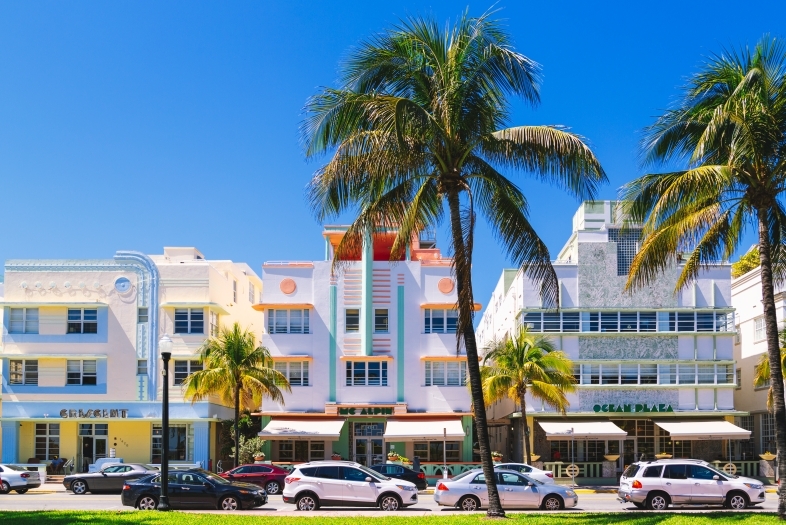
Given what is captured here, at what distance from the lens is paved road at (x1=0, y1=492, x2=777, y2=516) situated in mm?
29328

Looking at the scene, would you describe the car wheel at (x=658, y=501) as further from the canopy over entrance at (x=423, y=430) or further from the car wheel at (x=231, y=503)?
the canopy over entrance at (x=423, y=430)

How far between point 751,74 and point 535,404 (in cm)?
3112

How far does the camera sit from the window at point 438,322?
169ft

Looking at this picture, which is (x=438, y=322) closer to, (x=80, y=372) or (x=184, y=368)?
(x=184, y=368)

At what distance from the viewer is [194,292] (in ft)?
174

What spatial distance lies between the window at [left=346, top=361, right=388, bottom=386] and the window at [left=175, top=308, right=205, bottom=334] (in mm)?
8492

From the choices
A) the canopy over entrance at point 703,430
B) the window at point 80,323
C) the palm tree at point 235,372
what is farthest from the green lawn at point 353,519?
the window at point 80,323

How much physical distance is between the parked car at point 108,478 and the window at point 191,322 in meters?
14.4

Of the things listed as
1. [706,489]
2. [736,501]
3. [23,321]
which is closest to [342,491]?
[706,489]

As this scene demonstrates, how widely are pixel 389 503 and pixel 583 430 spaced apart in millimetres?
21217

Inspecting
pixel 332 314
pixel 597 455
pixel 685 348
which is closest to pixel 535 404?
pixel 597 455

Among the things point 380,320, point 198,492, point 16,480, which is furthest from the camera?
point 380,320

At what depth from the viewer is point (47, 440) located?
52656mm

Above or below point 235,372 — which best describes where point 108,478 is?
below
